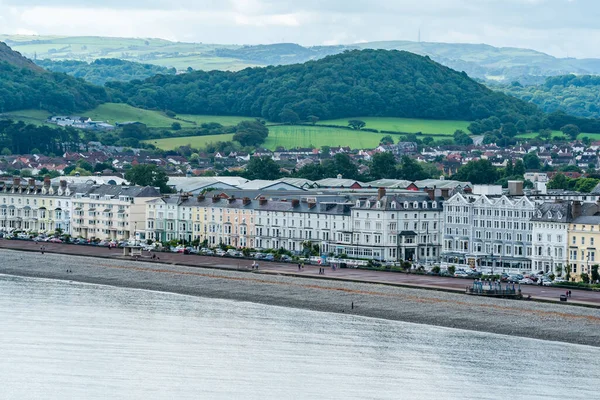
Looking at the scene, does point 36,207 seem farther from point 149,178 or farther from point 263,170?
point 263,170

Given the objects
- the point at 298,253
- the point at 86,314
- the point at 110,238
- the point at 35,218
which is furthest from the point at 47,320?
the point at 35,218

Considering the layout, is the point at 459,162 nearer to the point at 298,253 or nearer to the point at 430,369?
the point at 298,253

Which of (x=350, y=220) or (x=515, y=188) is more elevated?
(x=515, y=188)

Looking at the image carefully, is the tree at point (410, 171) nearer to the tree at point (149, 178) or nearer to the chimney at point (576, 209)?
the tree at point (149, 178)

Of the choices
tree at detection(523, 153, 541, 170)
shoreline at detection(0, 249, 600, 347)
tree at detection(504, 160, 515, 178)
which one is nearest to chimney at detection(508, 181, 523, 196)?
shoreline at detection(0, 249, 600, 347)

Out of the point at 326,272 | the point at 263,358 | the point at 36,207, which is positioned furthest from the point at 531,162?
the point at 263,358
